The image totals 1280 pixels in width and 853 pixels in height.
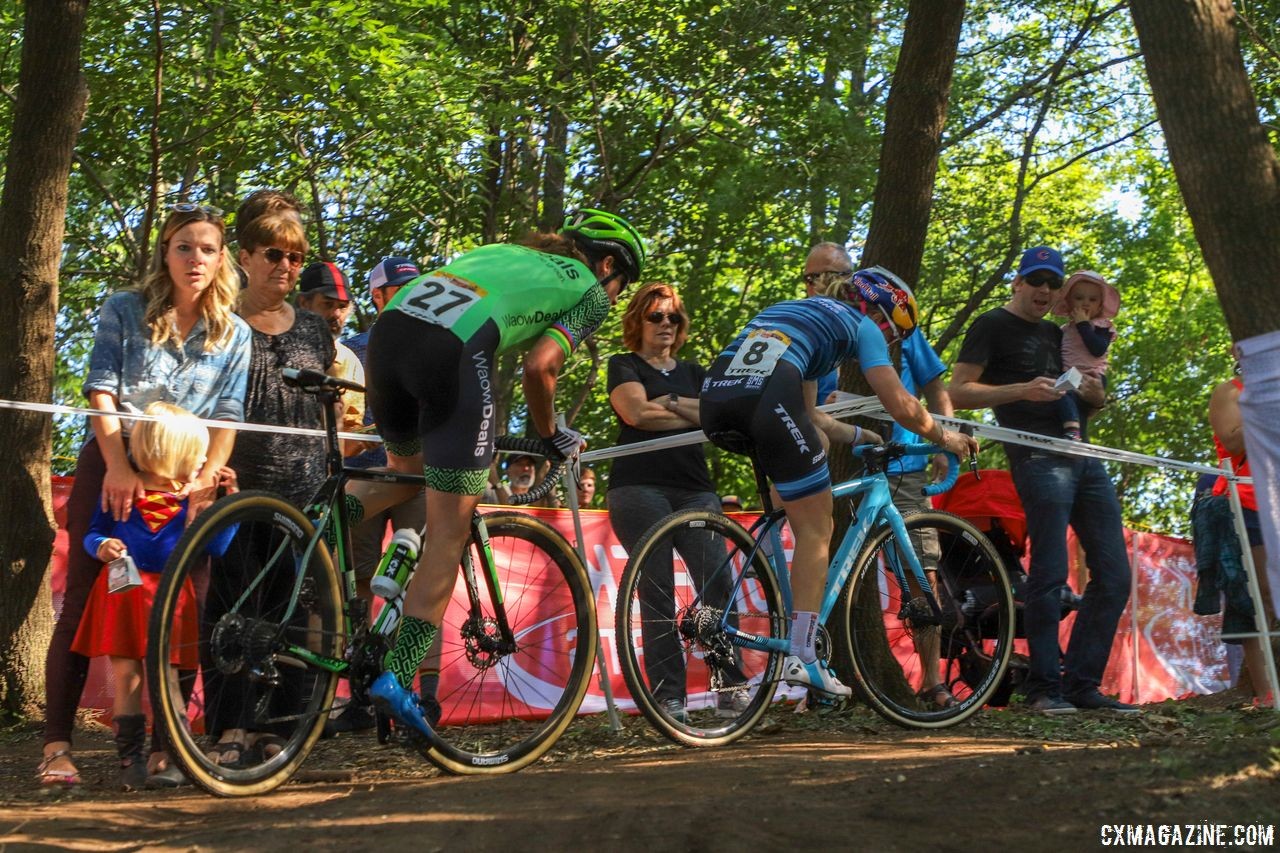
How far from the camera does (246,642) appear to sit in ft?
14.9

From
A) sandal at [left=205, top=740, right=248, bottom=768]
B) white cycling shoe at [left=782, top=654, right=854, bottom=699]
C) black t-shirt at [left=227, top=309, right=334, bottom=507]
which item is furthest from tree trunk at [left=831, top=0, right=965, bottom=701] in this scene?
sandal at [left=205, top=740, right=248, bottom=768]

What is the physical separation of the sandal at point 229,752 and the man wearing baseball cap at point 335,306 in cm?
242

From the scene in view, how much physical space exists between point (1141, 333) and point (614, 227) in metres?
26.8

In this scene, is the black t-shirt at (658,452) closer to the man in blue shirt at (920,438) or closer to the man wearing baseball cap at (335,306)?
the man in blue shirt at (920,438)

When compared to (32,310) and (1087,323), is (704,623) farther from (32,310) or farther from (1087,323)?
(32,310)

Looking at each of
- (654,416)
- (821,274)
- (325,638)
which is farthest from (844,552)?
(325,638)

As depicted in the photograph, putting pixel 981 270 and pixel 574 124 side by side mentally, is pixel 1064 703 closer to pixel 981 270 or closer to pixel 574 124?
pixel 574 124

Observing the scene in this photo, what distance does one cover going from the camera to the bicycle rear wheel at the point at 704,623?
5801 mm

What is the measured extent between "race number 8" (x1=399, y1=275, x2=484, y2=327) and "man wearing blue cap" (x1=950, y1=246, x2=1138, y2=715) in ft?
11.1

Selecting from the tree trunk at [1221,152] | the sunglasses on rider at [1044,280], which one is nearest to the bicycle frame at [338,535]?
the tree trunk at [1221,152]

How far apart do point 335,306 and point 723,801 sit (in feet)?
13.2

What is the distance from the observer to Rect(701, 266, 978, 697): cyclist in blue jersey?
19.2 ft

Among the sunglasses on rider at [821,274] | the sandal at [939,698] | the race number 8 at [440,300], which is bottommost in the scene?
the sandal at [939,698]

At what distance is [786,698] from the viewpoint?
7.56m
